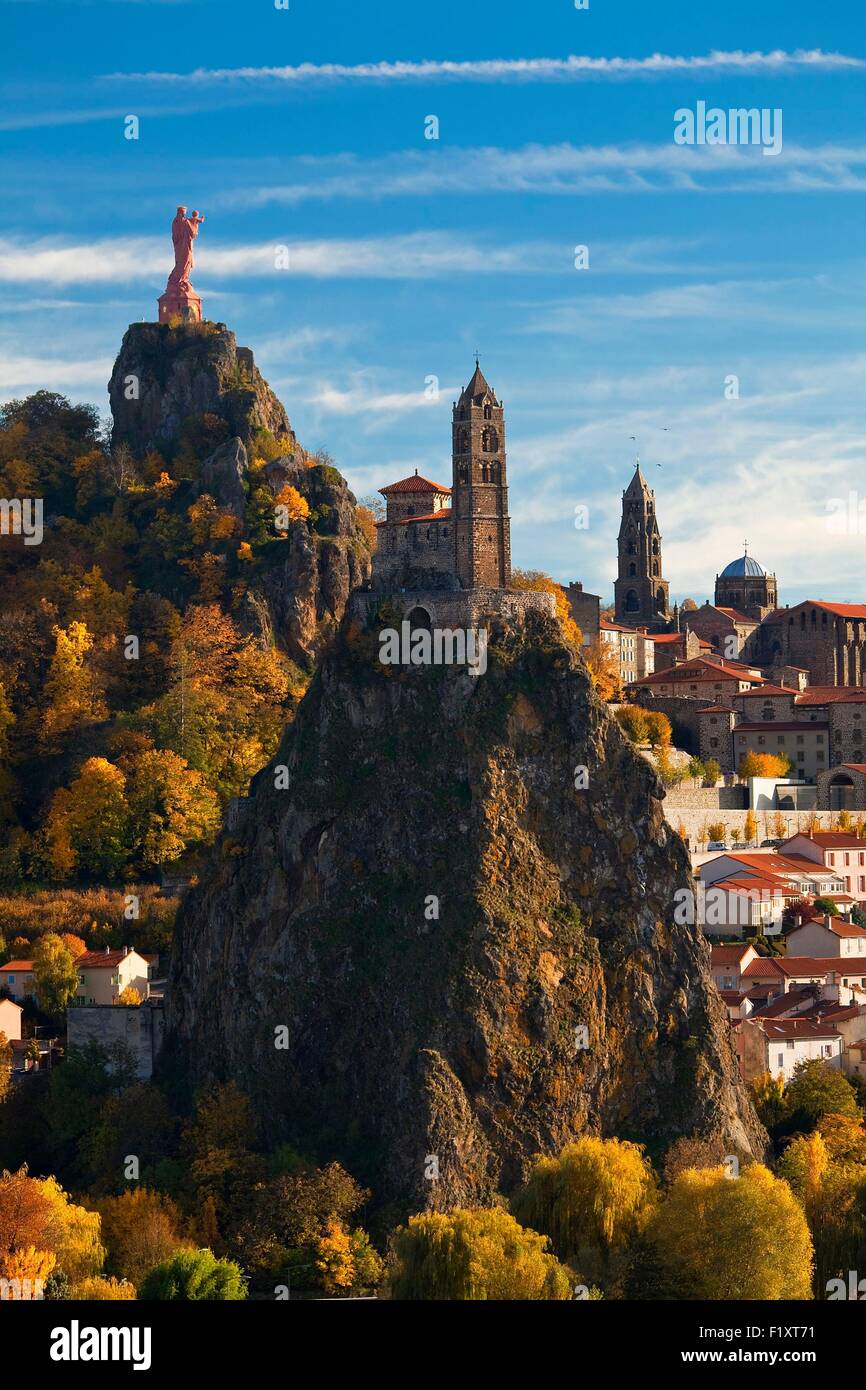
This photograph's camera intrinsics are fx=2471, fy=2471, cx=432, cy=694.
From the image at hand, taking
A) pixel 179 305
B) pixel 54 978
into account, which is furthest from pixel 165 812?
pixel 179 305

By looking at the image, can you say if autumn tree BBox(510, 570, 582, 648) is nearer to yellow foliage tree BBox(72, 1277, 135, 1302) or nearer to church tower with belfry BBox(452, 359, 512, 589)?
church tower with belfry BBox(452, 359, 512, 589)

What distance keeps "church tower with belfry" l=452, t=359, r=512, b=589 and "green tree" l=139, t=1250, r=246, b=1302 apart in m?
30.8

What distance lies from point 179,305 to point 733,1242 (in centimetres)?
6305

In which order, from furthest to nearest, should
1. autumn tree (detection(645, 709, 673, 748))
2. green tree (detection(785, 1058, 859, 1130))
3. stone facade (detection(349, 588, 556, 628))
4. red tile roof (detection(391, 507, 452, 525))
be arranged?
autumn tree (detection(645, 709, 673, 748)), red tile roof (detection(391, 507, 452, 525)), stone facade (detection(349, 588, 556, 628)), green tree (detection(785, 1058, 859, 1130))

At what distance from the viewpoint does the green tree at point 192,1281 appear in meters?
59.1

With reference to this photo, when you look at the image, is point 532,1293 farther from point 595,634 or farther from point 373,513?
point 373,513

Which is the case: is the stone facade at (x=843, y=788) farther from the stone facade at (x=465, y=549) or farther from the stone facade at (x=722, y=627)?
the stone facade at (x=465, y=549)

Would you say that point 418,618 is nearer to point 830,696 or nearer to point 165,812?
point 165,812

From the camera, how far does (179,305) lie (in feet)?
368

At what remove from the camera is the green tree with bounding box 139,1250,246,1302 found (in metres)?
59.1

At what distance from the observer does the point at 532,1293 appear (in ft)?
189

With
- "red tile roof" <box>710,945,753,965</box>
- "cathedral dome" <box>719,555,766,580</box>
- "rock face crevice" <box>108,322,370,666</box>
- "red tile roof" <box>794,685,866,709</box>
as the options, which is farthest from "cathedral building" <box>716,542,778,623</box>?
"red tile roof" <box>710,945,753,965</box>

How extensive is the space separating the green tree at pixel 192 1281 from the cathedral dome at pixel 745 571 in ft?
298

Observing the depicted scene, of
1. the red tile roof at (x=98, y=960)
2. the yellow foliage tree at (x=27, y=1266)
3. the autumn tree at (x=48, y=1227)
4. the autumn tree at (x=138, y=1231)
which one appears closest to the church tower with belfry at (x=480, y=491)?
the red tile roof at (x=98, y=960)
